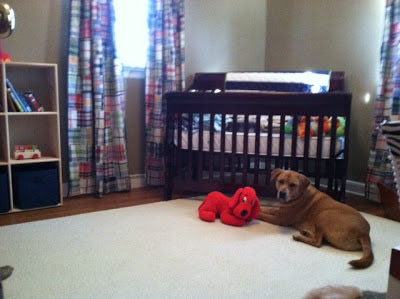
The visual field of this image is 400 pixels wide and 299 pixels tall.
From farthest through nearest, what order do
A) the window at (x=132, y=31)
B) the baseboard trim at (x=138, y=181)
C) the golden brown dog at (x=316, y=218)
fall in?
1. the baseboard trim at (x=138, y=181)
2. the window at (x=132, y=31)
3. the golden brown dog at (x=316, y=218)

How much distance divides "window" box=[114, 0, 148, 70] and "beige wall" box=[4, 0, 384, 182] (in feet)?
0.60

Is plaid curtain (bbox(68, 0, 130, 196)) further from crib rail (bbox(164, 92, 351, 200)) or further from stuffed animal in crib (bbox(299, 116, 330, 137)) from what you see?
stuffed animal in crib (bbox(299, 116, 330, 137))

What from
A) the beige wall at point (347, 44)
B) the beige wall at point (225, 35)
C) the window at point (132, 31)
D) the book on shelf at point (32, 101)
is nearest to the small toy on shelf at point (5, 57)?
the book on shelf at point (32, 101)

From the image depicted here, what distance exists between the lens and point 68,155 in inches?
110

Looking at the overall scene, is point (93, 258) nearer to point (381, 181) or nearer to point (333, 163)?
point (333, 163)

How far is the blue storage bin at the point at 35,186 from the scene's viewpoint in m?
2.46

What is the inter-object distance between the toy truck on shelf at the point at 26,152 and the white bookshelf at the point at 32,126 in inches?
1.5

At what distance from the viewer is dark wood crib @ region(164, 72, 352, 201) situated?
8.01 feet

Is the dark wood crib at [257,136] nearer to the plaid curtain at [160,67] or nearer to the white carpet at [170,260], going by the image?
the plaid curtain at [160,67]

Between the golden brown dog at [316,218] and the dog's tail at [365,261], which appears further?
the golden brown dog at [316,218]

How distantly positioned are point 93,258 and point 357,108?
242 cm

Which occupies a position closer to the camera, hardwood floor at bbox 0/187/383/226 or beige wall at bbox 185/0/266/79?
hardwood floor at bbox 0/187/383/226

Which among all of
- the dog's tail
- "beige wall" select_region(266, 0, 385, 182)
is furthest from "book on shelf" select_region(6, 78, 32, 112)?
"beige wall" select_region(266, 0, 385, 182)

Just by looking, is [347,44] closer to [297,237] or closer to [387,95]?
[387,95]
